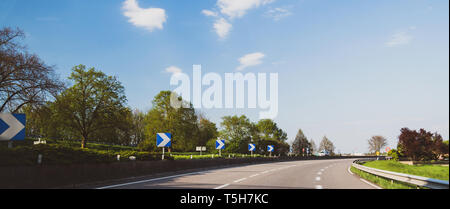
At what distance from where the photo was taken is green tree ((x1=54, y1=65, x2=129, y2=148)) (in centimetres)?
4688

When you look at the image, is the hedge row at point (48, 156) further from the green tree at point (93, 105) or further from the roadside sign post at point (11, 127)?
the green tree at point (93, 105)

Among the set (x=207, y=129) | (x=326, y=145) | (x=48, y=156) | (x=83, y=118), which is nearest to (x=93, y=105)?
(x=83, y=118)

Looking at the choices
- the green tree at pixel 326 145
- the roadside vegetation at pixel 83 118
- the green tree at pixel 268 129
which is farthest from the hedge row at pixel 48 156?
the green tree at pixel 326 145

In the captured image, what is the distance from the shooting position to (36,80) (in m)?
26.8

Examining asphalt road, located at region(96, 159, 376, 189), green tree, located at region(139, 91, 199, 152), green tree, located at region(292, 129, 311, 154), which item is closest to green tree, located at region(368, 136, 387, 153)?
green tree, located at region(292, 129, 311, 154)

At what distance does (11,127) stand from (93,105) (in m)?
39.9

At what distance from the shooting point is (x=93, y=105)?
48.1 metres

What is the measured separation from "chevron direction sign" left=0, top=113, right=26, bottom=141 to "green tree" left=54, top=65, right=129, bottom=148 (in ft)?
125

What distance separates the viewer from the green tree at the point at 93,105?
46.9 meters

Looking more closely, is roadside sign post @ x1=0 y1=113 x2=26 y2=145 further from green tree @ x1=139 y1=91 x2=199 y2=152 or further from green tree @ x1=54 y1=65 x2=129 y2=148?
green tree @ x1=139 y1=91 x2=199 y2=152

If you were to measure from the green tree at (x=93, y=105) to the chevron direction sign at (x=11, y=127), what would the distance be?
3796 centimetres
